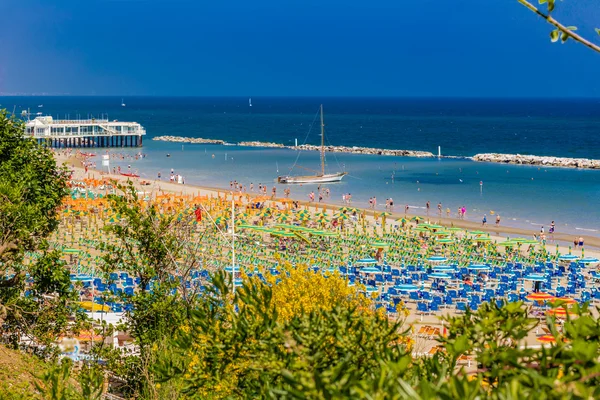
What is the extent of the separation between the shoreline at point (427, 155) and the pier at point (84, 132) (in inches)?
408

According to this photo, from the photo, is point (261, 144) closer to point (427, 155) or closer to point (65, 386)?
point (427, 155)

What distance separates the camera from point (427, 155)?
81.5 meters

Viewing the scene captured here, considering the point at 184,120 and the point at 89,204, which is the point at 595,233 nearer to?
the point at 89,204

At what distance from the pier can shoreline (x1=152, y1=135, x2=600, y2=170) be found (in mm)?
10365

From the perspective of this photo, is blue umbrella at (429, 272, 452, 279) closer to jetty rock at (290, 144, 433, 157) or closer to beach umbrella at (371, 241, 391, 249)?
beach umbrella at (371, 241, 391, 249)

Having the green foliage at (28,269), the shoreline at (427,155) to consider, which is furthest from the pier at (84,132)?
the green foliage at (28,269)

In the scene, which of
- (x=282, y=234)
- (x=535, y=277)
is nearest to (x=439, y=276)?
(x=535, y=277)

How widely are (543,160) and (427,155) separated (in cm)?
1352

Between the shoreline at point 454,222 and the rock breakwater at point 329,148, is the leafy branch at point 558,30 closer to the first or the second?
the shoreline at point 454,222

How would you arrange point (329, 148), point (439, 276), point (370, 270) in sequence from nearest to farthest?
point (439, 276) < point (370, 270) < point (329, 148)

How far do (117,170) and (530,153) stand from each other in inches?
1785

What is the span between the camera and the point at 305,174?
6444 cm

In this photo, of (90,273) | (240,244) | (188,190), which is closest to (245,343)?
(90,273)

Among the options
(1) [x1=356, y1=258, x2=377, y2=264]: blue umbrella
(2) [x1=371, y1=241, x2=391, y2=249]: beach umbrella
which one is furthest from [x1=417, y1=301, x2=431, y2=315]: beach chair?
(2) [x1=371, y1=241, x2=391, y2=249]: beach umbrella
